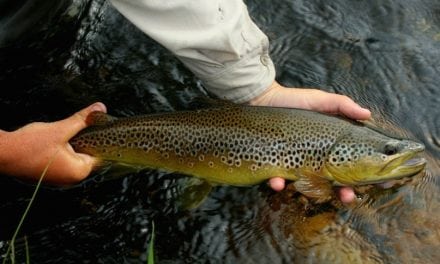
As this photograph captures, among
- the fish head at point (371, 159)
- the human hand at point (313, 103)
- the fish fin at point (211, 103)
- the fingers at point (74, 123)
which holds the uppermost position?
the fingers at point (74, 123)

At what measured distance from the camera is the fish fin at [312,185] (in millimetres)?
2674

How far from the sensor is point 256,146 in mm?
2766

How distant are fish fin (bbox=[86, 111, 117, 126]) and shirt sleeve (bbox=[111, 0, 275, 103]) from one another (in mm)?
452

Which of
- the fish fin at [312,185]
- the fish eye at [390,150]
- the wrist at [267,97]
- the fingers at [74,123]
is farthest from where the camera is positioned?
the wrist at [267,97]

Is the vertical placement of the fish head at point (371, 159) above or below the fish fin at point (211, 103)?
below

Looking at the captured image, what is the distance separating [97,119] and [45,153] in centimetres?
30

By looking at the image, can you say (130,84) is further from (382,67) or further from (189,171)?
(382,67)

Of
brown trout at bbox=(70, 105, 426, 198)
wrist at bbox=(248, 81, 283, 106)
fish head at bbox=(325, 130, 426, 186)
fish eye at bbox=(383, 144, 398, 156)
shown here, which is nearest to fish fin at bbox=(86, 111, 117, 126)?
brown trout at bbox=(70, 105, 426, 198)

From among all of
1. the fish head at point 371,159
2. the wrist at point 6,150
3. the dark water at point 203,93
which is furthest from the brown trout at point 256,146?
the wrist at point 6,150

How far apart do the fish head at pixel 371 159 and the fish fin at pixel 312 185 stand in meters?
0.05

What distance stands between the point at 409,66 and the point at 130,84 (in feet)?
5.25

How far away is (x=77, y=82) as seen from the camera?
3578 millimetres

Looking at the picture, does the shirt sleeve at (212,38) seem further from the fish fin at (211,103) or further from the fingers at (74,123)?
the fingers at (74,123)

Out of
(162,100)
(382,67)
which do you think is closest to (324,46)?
(382,67)
